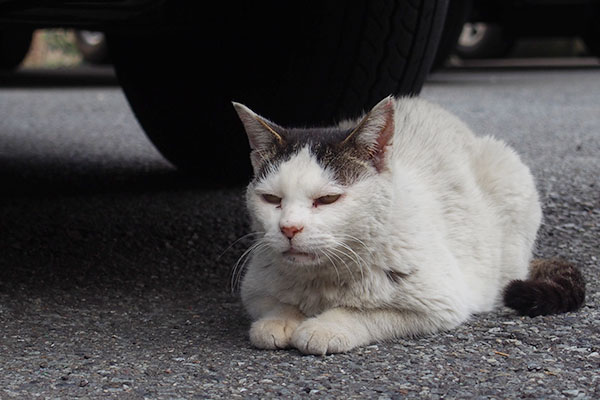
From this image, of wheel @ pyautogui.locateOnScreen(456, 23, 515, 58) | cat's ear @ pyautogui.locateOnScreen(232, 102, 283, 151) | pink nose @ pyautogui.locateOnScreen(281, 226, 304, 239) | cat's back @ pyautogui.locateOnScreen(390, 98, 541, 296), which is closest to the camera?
pink nose @ pyautogui.locateOnScreen(281, 226, 304, 239)

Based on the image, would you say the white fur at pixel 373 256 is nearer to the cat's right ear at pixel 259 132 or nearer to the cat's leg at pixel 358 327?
the cat's leg at pixel 358 327

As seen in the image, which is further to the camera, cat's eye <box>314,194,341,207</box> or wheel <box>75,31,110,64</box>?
wheel <box>75,31,110,64</box>

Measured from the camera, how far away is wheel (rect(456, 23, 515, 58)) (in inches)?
543

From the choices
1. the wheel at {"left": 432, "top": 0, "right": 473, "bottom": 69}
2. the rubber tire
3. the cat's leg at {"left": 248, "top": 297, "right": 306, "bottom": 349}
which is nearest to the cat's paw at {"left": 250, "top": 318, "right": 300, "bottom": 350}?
the cat's leg at {"left": 248, "top": 297, "right": 306, "bottom": 349}

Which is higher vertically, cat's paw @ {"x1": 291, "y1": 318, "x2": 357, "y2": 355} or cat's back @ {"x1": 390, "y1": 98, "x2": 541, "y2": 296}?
cat's back @ {"x1": 390, "y1": 98, "x2": 541, "y2": 296}

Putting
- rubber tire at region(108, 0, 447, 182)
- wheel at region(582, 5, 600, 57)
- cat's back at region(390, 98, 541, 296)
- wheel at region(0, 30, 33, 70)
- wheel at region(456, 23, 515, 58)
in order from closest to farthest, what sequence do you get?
cat's back at region(390, 98, 541, 296), rubber tire at region(108, 0, 447, 182), wheel at region(0, 30, 33, 70), wheel at region(582, 5, 600, 57), wheel at region(456, 23, 515, 58)

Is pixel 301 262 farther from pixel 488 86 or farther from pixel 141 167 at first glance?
pixel 488 86

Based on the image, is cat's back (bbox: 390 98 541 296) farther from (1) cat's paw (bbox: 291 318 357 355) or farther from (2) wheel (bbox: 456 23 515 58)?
(2) wheel (bbox: 456 23 515 58)

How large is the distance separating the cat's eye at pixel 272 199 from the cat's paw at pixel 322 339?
0.37 m

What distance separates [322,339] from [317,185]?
425 millimetres

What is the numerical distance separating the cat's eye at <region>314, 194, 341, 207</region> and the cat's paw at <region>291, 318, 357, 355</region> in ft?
1.11

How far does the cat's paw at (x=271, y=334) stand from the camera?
226cm

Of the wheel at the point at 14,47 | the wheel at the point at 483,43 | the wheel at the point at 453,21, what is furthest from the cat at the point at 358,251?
the wheel at the point at 483,43

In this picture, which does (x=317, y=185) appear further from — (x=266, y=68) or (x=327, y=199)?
(x=266, y=68)
